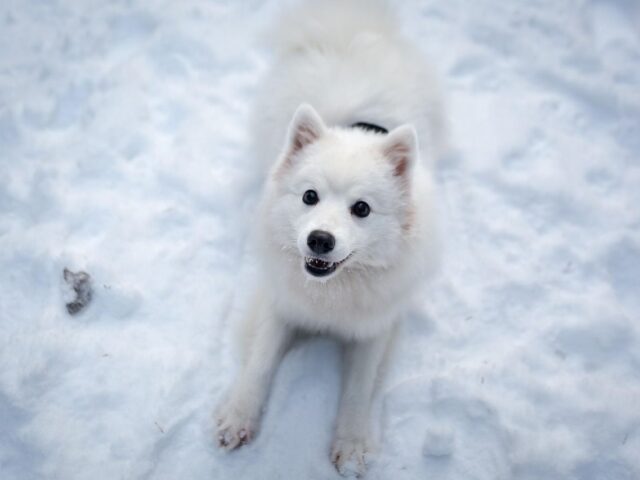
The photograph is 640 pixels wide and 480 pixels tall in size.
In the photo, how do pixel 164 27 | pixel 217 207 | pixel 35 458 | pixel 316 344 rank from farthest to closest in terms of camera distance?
pixel 164 27 < pixel 217 207 < pixel 316 344 < pixel 35 458

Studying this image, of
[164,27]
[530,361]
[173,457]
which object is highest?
[164,27]

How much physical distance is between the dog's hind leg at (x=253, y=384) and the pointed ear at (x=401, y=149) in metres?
1.13

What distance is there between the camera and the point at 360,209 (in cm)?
239

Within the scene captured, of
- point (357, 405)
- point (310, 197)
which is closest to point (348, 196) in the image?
point (310, 197)

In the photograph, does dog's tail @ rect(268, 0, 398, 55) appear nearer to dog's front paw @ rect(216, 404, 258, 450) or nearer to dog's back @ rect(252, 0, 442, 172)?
dog's back @ rect(252, 0, 442, 172)

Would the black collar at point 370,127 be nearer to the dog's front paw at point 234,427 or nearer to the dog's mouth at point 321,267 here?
the dog's mouth at point 321,267

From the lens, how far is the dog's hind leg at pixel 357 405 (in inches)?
102

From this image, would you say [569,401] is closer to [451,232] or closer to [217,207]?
[451,232]

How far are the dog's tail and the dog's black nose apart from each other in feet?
6.42

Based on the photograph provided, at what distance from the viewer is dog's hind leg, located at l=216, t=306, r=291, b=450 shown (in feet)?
8.59

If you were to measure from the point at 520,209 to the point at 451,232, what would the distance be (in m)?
0.55

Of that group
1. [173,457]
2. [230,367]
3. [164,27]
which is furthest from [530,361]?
[164,27]

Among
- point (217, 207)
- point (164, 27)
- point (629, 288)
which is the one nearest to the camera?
point (629, 288)

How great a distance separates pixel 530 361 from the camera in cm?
301
